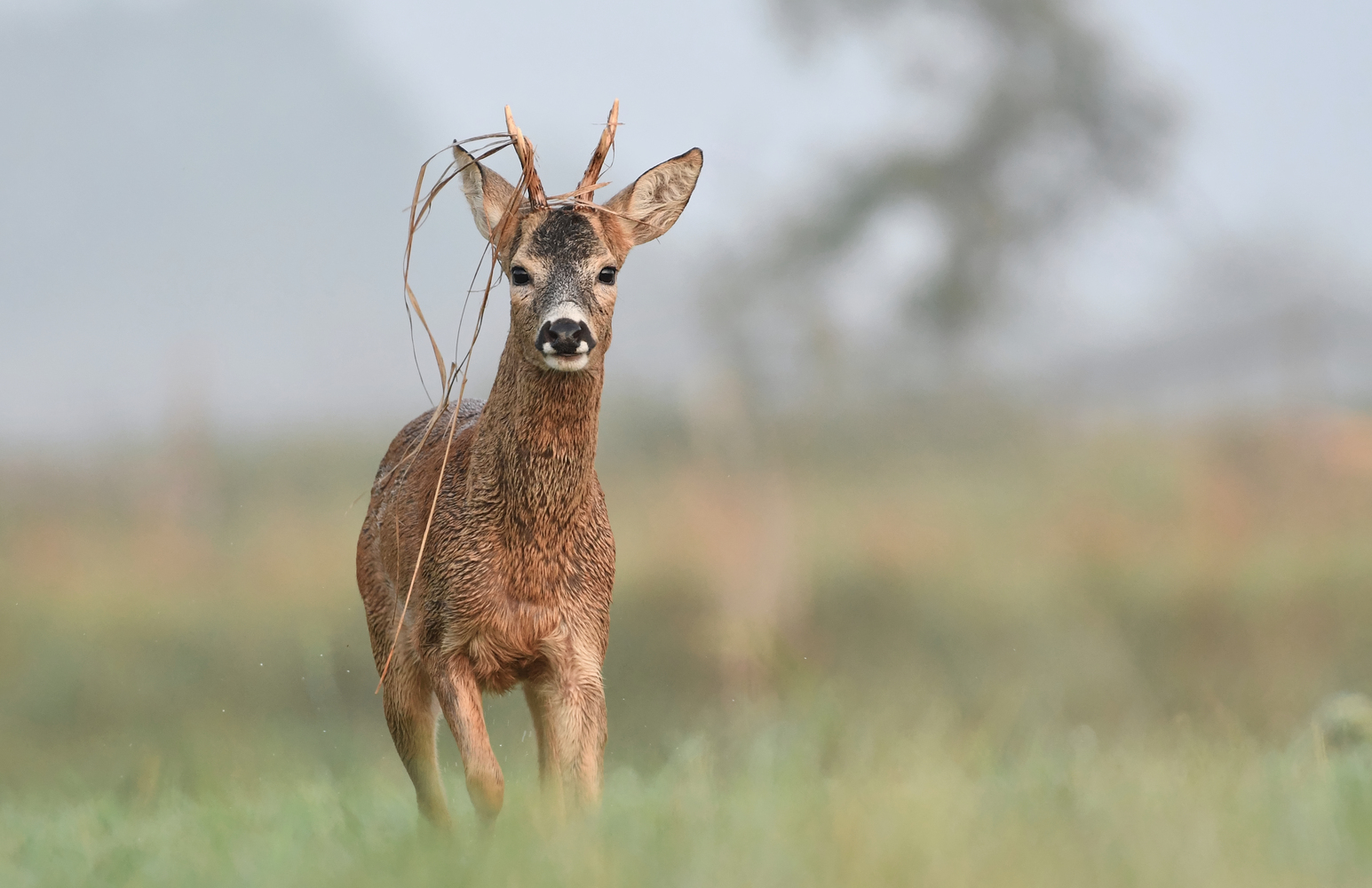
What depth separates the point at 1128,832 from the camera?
13.9 feet

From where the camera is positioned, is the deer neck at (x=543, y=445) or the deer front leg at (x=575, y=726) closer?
the deer front leg at (x=575, y=726)

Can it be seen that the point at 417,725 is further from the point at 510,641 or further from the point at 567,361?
the point at 567,361

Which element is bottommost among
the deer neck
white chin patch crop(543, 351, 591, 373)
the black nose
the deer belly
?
the deer belly

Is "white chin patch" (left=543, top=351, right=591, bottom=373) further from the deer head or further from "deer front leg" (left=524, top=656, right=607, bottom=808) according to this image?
"deer front leg" (left=524, top=656, right=607, bottom=808)

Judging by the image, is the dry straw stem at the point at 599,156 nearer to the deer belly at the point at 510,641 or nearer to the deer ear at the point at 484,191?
the deer ear at the point at 484,191

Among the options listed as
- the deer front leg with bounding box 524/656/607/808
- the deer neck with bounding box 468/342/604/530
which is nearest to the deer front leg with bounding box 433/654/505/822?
the deer front leg with bounding box 524/656/607/808

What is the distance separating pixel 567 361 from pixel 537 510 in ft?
2.27

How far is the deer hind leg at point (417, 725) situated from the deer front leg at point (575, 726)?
81 centimetres

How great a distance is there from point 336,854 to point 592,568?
4.71 feet

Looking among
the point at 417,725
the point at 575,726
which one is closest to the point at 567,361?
the point at 575,726

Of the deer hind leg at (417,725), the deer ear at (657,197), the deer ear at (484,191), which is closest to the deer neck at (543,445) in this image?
the deer ear at (484,191)

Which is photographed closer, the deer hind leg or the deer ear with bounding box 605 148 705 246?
the deer ear with bounding box 605 148 705 246

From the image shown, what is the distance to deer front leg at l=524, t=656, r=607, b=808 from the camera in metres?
5.27

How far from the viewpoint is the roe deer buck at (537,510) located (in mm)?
5266
